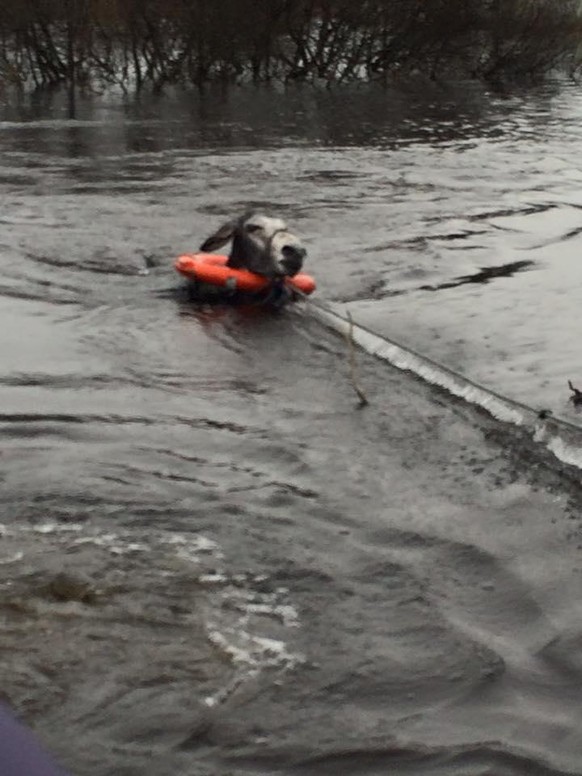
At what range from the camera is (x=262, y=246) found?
10.0 meters

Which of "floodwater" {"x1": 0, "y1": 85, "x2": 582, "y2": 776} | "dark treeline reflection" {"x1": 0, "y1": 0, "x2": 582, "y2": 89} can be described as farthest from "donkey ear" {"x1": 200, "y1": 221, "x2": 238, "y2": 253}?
"dark treeline reflection" {"x1": 0, "y1": 0, "x2": 582, "y2": 89}

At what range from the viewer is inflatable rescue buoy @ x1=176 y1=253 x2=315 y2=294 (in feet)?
33.6

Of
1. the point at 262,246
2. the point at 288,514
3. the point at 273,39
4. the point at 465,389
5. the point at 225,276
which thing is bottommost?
the point at 288,514

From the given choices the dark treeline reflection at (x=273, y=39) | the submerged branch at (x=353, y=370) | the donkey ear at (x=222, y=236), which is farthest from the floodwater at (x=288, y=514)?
the dark treeline reflection at (x=273, y=39)

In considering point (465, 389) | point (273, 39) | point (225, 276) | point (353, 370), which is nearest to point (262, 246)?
point (225, 276)

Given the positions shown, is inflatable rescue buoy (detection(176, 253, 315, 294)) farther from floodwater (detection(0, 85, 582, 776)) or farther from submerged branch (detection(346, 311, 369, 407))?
submerged branch (detection(346, 311, 369, 407))

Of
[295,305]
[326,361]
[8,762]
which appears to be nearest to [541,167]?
[295,305]

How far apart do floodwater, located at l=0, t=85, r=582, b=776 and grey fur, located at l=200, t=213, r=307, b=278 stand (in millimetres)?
424

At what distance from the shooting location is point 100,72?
3111 cm

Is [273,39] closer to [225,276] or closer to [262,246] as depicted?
[225,276]

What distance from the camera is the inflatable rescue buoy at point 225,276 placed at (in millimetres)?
10250

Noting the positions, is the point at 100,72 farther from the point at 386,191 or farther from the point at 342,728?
the point at 342,728

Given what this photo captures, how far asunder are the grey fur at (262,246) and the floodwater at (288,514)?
424 mm

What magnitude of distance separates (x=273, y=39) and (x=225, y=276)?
2396 cm
